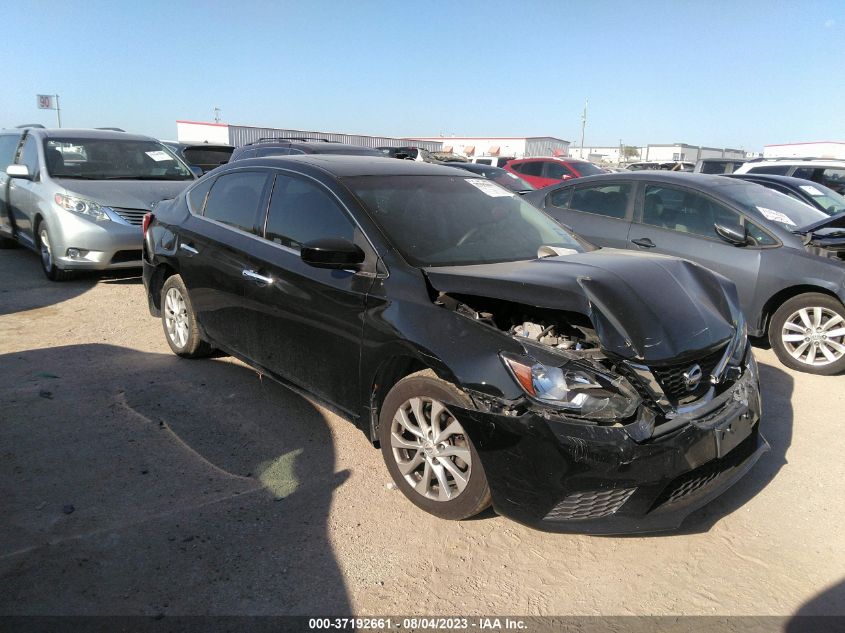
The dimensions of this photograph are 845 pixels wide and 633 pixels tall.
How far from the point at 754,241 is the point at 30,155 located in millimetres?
8643

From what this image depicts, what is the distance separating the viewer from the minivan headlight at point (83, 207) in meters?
7.73

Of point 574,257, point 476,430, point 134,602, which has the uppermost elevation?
point 574,257

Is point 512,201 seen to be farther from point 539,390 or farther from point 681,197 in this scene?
point 681,197

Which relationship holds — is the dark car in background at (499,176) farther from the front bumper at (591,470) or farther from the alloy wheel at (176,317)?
the front bumper at (591,470)

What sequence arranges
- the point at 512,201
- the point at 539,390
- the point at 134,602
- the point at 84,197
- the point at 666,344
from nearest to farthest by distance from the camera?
the point at 134,602
the point at 539,390
the point at 666,344
the point at 512,201
the point at 84,197

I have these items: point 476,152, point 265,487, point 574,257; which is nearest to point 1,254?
point 265,487

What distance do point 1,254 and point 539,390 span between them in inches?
395

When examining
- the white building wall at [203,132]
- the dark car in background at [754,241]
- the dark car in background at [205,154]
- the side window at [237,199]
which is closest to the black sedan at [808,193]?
the dark car in background at [754,241]

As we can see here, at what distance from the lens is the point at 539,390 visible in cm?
280

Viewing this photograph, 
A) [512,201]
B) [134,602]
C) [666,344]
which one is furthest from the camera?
[512,201]

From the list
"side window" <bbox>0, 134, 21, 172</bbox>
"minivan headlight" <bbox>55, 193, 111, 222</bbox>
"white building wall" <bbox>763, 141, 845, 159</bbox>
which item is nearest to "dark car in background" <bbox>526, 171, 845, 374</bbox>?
"minivan headlight" <bbox>55, 193, 111, 222</bbox>

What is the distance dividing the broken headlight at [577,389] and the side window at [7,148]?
905cm

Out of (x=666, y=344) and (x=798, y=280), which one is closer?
(x=666, y=344)

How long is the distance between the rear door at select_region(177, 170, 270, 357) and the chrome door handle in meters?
0.03
